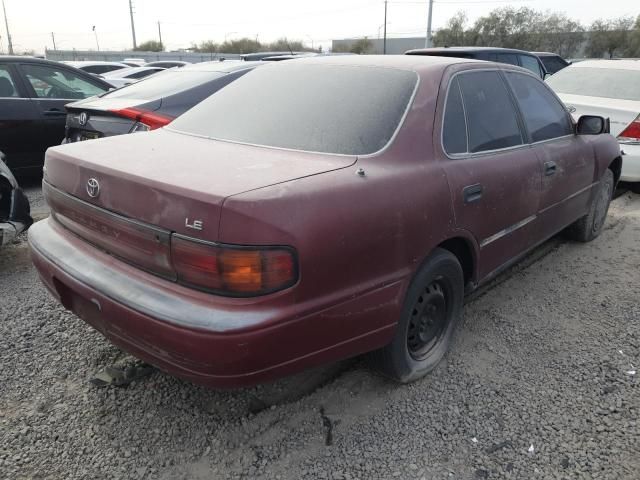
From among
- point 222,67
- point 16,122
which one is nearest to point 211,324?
point 222,67

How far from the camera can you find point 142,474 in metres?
2.12

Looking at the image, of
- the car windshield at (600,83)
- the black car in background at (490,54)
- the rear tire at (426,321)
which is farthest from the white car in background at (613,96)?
the rear tire at (426,321)

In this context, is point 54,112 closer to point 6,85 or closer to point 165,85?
point 6,85

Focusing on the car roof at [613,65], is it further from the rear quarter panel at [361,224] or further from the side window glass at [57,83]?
the side window glass at [57,83]

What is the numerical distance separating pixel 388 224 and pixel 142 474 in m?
1.45

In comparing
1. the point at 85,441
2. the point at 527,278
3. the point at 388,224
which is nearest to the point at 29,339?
the point at 85,441

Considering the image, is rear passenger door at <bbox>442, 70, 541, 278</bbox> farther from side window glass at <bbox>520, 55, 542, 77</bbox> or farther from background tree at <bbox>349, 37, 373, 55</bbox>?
background tree at <bbox>349, 37, 373, 55</bbox>

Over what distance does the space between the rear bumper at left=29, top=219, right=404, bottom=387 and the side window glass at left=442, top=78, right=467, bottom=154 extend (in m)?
0.84

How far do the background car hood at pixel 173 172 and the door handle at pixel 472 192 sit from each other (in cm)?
71

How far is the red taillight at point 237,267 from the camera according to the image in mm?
1822

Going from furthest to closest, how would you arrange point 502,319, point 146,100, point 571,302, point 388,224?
point 146,100 → point 571,302 → point 502,319 → point 388,224

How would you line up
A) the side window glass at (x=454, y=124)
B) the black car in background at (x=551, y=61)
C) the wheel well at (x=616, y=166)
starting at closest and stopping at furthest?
the side window glass at (x=454, y=124)
the wheel well at (x=616, y=166)
the black car in background at (x=551, y=61)

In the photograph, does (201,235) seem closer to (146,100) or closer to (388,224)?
(388,224)

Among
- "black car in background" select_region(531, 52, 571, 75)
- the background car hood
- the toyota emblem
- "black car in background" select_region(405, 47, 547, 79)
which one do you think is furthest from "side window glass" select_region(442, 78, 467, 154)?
"black car in background" select_region(531, 52, 571, 75)
